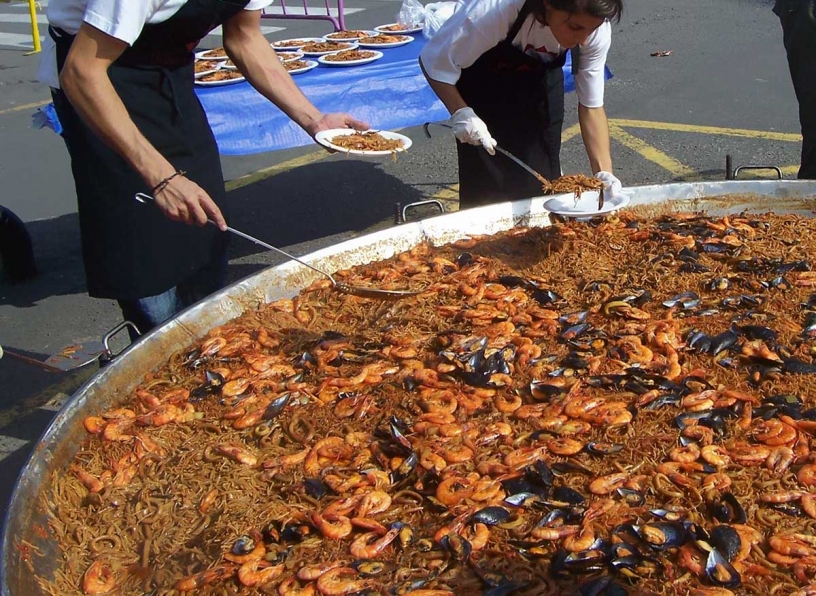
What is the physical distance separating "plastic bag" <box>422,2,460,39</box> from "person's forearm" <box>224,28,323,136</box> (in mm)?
4589

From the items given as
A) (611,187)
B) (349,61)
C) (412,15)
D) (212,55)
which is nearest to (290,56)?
(349,61)

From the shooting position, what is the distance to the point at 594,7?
11.2 feet

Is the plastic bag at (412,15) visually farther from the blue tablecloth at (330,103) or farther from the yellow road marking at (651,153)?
the yellow road marking at (651,153)

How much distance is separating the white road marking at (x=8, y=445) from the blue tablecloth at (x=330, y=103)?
2.67 metres

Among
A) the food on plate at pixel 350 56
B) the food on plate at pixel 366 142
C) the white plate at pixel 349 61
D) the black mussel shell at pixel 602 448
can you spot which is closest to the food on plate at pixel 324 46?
the food on plate at pixel 350 56

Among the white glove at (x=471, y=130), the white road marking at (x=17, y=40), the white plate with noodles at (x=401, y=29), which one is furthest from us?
the white road marking at (x=17, y=40)

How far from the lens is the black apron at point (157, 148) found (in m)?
3.35

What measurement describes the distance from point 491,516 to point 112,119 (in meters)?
2.04

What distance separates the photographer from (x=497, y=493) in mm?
2389

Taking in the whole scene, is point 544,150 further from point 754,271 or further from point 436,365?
point 436,365

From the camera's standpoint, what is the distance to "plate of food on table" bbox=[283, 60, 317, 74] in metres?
6.70

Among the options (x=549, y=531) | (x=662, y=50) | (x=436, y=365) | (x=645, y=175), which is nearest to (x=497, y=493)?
(x=549, y=531)

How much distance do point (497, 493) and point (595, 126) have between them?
2.67 meters

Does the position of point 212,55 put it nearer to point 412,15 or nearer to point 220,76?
point 220,76
